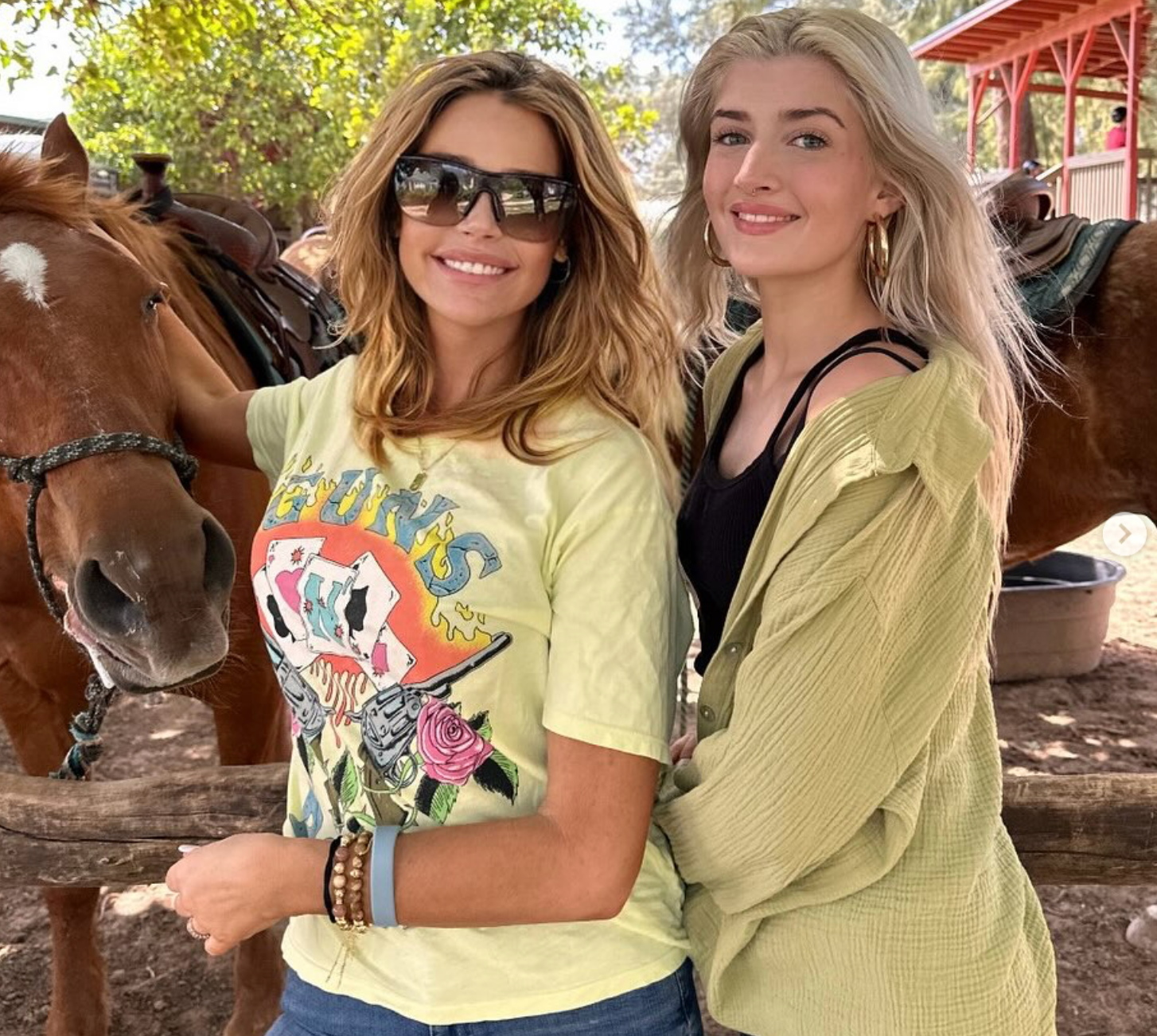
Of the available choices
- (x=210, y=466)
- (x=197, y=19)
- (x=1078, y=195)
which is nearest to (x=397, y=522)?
(x=210, y=466)

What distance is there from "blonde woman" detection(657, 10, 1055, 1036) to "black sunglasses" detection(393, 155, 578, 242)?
236 mm

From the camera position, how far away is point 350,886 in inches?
42.2

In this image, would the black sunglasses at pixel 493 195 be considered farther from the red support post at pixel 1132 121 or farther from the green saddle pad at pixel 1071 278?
the red support post at pixel 1132 121

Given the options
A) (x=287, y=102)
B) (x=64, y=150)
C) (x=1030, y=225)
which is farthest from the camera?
(x=287, y=102)

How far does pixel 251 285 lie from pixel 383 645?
6.90 feet

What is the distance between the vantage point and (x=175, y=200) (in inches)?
129

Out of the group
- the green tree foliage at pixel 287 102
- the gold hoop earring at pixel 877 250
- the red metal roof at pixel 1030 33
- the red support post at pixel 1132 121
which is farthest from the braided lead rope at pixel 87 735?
the red metal roof at pixel 1030 33

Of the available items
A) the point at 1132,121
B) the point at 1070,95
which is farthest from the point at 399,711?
the point at 1070,95

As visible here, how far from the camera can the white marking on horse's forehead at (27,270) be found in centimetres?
164

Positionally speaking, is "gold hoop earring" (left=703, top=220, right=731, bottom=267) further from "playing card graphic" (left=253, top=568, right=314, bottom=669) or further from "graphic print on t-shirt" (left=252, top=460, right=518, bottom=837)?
"playing card graphic" (left=253, top=568, right=314, bottom=669)

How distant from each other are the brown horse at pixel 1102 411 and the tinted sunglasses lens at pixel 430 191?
5.47 feet

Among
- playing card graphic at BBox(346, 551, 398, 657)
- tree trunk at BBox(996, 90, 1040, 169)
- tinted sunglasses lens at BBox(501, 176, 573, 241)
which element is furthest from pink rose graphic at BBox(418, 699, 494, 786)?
tree trunk at BBox(996, 90, 1040, 169)

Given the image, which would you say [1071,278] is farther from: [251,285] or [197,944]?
[197,944]

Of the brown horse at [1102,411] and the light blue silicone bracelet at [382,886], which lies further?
the brown horse at [1102,411]
